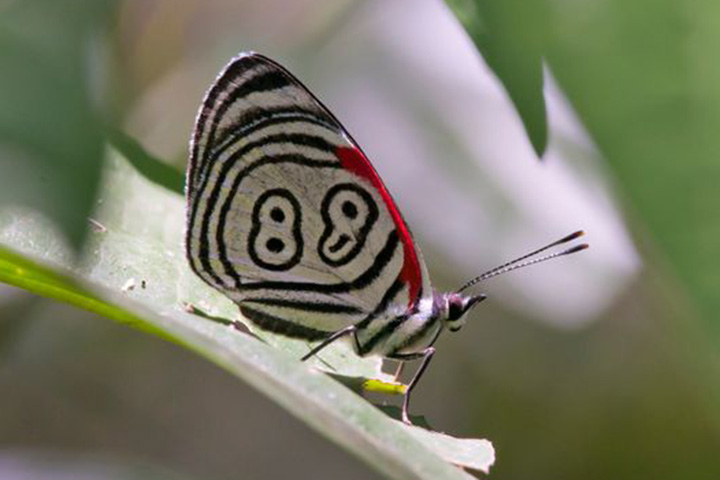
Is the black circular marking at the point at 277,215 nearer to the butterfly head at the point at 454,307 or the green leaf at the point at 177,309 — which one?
the green leaf at the point at 177,309

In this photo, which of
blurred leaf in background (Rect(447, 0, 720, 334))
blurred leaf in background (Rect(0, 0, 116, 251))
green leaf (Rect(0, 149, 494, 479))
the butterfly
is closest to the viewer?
blurred leaf in background (Rect(447, 0, 720, 334))

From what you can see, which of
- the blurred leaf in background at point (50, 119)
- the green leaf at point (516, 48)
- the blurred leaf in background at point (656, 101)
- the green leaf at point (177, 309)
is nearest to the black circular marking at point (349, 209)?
the green leaf at point (177, 309)

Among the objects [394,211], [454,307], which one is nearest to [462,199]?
[454,307]

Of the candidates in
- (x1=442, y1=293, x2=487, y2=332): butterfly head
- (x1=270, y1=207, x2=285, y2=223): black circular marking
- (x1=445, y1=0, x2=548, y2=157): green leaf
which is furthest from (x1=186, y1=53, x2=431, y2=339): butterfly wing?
(x1=445, y1=0, x2=548, y2=157): green leaf

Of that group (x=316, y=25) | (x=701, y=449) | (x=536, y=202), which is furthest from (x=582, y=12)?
(x=701, y=449)

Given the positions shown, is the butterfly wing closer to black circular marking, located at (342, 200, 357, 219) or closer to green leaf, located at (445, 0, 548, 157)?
black circular marking, located at (342, 200, 357, 219)

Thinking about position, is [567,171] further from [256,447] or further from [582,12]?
[256,447]

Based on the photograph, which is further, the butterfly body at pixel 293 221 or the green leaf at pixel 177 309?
the butterfly body at pixel 293 221
